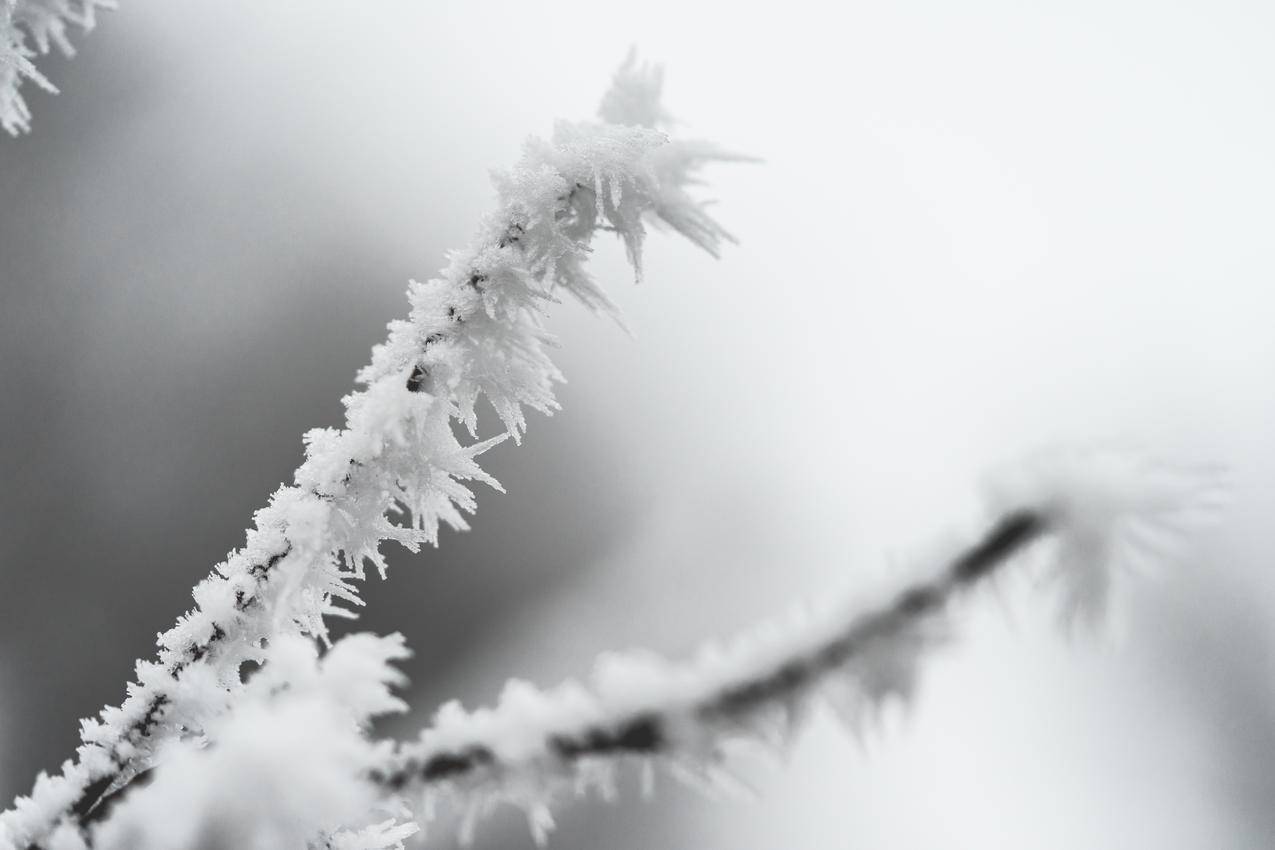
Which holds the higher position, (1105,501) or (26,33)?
(26,33)

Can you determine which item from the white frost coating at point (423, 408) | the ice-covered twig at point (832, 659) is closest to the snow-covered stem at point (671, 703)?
the ice-covered twig at point (832, 659)

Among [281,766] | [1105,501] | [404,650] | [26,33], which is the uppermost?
[26,33]

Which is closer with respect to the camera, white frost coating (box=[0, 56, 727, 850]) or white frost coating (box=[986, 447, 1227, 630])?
white frost coating (box=[986, 447, 1227, 630])

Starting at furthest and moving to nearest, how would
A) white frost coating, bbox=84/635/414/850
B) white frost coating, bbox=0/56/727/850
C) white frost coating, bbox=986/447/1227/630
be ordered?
white frost coating, bbox=0/56/727/850, white frost coating, bbox=84/635/414/850, white frost coating, bbox=986/447/1227/630

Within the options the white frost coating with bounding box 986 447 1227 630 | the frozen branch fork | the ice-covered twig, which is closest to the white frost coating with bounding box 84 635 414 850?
the frozen branch fork

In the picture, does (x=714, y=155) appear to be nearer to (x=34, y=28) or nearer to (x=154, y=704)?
(x=154, y=704)

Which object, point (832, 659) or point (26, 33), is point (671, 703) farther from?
point (26, 33)

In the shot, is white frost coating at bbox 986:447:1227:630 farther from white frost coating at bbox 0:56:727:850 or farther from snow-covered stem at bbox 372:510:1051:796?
white frost coating at bbox 0:56:727:850

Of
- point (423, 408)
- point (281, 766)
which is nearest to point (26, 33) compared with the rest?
point (423, 408)
